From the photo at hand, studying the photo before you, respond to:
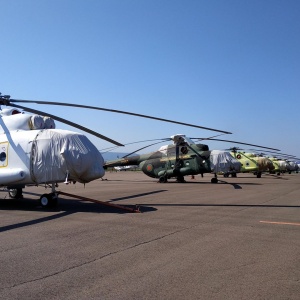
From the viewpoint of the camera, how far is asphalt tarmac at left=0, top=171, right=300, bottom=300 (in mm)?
4100

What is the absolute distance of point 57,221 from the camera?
359 inches

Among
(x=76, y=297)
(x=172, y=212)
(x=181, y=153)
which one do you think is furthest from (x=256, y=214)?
(x=181, y=153)

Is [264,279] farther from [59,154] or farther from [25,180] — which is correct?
[25,180]

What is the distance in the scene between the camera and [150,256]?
5582 millimetres

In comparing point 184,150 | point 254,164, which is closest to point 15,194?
point 184,150

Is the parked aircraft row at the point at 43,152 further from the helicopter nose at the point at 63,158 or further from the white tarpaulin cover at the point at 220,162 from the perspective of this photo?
the white tarpaulin cover at the point at 220,162

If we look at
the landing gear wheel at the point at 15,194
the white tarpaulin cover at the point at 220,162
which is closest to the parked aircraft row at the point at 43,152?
the landing gear wheel at the point at 15,194

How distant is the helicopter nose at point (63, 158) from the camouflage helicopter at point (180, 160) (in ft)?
48.2

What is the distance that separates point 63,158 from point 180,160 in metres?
18.5

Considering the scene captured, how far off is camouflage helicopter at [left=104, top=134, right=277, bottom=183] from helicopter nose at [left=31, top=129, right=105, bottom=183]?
578 inches

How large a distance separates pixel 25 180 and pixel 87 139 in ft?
8.20

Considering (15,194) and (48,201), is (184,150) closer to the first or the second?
(15,194)

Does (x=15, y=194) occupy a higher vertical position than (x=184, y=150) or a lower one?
lower

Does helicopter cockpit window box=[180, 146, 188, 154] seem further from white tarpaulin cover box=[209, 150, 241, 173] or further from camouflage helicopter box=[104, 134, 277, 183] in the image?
white tarpaulin cover box=[209, 150, 241, 173]
